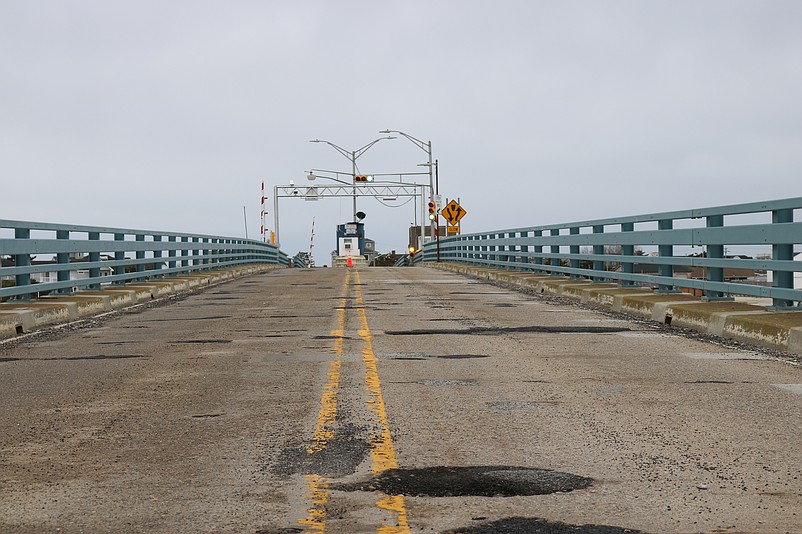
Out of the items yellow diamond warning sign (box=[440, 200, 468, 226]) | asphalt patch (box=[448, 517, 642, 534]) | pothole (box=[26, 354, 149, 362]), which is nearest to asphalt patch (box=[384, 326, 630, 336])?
pothole (box=[26, 354, 149, 362])

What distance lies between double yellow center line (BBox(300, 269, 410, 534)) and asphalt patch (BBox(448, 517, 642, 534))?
0.33 metres

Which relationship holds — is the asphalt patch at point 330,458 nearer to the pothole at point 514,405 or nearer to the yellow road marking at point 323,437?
the yellow road marking at point 323,437

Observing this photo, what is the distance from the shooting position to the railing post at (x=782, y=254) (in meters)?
11.7

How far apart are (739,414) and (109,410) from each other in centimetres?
459

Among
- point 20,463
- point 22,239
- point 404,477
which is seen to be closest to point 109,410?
point 20,463

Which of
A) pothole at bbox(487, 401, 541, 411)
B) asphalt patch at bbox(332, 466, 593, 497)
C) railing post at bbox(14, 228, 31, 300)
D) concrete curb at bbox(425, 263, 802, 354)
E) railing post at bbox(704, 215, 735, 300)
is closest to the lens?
asphalt patch at bbox(332, 466, 593, 497)

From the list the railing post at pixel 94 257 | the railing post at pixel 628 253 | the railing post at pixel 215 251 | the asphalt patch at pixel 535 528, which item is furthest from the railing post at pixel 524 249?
the asphalt patch at pixel 535 528

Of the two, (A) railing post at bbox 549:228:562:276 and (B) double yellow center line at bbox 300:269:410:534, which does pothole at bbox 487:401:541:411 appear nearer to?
(B) double yellow center line at bbox 300:269:410:534

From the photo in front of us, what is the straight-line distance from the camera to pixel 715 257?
550 inches

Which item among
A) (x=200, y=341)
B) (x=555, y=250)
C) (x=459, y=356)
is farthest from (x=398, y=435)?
(x=555, y=250)

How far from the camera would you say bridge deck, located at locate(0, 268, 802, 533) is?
4.79 meters

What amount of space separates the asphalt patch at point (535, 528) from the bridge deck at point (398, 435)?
0.9 inches

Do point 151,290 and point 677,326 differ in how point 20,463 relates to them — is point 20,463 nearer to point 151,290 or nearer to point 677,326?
point 677,326

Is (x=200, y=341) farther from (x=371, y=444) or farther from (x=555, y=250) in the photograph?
(x=555, y=250)
